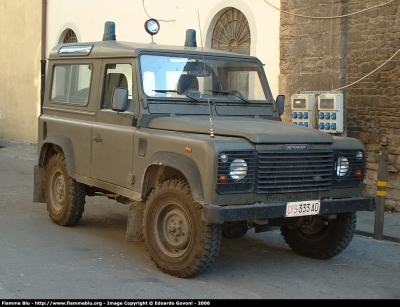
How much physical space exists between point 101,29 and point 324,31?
757cm

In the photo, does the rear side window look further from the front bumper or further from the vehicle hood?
the front bumper

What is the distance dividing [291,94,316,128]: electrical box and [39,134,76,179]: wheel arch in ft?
13.1

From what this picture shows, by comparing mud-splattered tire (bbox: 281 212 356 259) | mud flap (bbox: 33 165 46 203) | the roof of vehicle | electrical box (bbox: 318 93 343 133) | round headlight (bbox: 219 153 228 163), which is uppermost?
the roof of vehicle

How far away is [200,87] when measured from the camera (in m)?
7.00

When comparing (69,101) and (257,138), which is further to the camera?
(69,101)

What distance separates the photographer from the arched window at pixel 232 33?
12.7 meters

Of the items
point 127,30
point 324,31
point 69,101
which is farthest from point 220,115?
Answer: point 127,30

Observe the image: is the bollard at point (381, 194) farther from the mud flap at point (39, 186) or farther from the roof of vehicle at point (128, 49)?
the mud flap at point (39, 186)

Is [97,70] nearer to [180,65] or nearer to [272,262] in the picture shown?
[180,65]

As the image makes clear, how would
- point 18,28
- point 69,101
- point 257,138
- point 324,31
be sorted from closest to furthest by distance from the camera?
point 257,138
point 69,101
point 324,31
point 18,28

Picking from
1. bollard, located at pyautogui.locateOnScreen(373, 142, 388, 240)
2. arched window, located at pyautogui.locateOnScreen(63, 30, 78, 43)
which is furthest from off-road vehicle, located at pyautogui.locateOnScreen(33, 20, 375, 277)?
arched window, located at pyautogui.locateOnScreen(63, 30, 78, 43)

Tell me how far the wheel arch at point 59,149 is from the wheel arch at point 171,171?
1.62 metres

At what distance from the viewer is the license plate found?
229 inches

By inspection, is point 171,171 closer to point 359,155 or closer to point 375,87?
point 359,155
